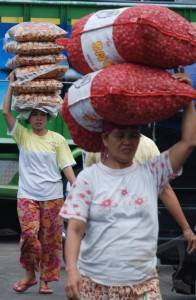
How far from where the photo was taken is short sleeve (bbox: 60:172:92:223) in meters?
5.09

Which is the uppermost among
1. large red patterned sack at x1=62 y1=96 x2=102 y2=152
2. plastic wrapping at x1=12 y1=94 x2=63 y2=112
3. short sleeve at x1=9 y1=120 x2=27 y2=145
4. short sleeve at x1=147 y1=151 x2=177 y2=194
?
large red patterned sack at x1=62 y1=96 x2=102 y2=152

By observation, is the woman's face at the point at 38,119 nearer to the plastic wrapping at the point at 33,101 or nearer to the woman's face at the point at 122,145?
the plastic wrapping at the point at 33,101

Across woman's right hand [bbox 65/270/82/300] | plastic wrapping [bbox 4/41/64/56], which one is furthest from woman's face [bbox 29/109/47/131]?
woman's right hand [bbox 65/270/82/300]

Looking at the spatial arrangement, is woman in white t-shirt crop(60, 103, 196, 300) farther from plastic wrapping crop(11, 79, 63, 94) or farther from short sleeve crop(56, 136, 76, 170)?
short sleeve crop(56, 136, 76, 170)

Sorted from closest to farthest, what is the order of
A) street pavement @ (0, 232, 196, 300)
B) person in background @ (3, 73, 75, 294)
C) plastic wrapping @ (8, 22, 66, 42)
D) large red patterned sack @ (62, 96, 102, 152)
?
large red patterned sack @ (62, 96, 102, 152) < plastic wrapping @ (8, 22, 66, 42) < street pavement @ (0, 232, 196, 300) < person in background @ (3, 73, 75, 294)

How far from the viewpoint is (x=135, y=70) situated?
5.05m

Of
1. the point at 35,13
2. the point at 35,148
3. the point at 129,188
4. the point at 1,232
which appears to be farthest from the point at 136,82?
the point at 1,232

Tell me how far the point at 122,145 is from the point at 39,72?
13.1 feet

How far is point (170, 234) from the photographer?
8219 mm

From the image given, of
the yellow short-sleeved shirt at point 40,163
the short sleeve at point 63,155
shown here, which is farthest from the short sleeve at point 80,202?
the short sleeve at point 63,155

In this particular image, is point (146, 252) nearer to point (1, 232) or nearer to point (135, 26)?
point (135, 26)

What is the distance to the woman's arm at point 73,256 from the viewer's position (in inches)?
194

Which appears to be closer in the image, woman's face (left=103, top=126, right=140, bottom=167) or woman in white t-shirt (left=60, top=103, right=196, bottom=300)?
woman in white t-shirt (left=60, top=103, right=196, bottom=300)

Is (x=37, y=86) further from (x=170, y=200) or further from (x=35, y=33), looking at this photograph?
(x=170, y=200)
